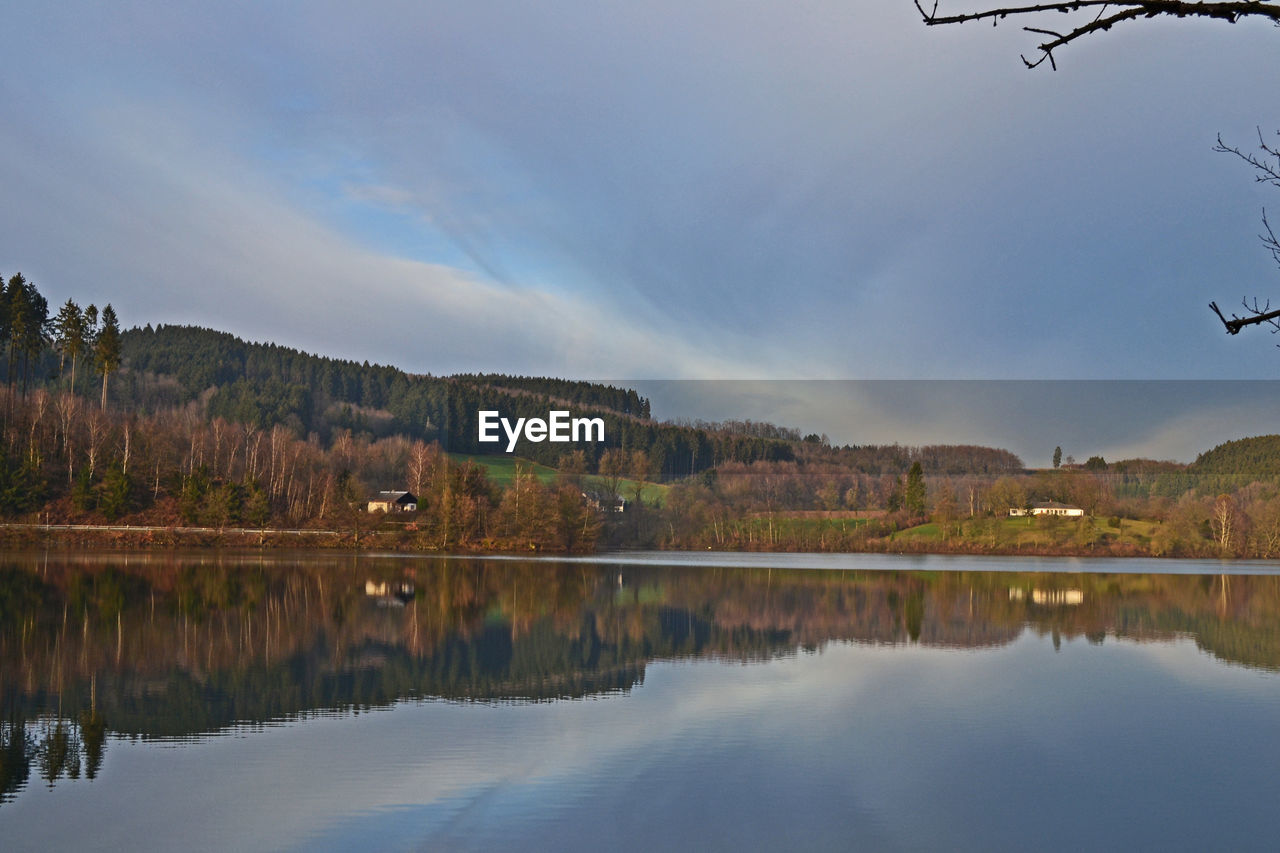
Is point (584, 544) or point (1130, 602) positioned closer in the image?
point (1130, 602)

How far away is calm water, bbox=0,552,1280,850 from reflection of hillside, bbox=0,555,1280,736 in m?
0.15

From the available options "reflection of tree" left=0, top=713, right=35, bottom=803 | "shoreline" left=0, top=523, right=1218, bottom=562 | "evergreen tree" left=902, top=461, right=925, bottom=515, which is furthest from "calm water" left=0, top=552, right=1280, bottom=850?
"evergreen tree" left=902, top=461, right=925, bottom=515

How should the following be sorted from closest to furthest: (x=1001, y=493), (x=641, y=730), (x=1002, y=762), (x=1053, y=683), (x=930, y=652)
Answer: (x=1002, y=762) < (x=641, y=730) < (x=1053, y=683) < (x=930, y=652) < (x=1001, y=493)

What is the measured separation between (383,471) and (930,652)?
84.4 meters

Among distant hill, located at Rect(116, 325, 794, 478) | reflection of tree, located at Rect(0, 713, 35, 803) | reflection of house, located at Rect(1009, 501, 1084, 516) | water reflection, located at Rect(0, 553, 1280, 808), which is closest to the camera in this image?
reflection of tree, located at Rect(0, 713, 35, 803)

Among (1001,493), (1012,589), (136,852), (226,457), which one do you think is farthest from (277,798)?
(1001,493)

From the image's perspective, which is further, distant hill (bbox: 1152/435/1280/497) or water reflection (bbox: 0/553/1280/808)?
distant hill (bbox: 1152/435/1280/497)

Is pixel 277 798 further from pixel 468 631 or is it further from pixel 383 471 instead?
pixel 383 471

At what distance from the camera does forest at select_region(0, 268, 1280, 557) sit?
70.9 metres

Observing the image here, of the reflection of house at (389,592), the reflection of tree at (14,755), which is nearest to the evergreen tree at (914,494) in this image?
the reflection of house at (389,592)

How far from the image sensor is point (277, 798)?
10961mm

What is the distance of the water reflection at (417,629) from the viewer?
15.8 m

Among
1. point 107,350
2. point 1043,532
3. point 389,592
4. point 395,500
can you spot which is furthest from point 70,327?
point 1043,532

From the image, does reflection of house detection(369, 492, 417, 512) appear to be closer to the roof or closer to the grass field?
the roof
